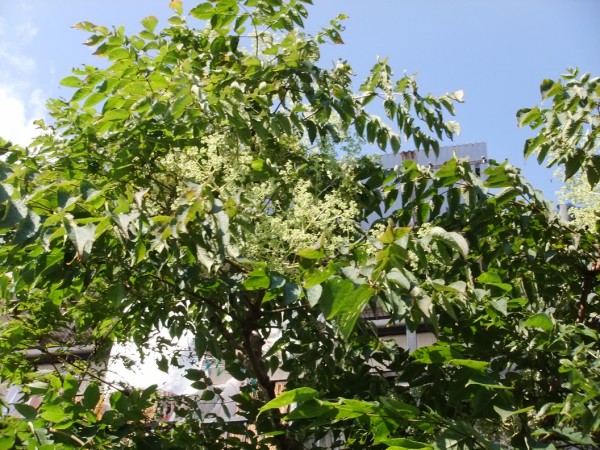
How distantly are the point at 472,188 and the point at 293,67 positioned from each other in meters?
0.91

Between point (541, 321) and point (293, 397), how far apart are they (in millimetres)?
863

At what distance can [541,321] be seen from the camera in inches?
72.6

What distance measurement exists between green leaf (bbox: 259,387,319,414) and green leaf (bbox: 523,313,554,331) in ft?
2.53

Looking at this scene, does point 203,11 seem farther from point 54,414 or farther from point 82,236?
point 54,414

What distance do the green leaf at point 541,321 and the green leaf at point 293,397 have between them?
77cm

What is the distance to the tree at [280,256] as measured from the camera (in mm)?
1720

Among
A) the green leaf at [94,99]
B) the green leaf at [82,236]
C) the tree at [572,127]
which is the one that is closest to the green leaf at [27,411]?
the green leaf at [82,236]

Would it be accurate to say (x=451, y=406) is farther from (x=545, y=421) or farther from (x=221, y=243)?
(x=221, y=243)

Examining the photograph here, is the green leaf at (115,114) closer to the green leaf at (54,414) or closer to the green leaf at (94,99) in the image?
the green leaf at (94,99)

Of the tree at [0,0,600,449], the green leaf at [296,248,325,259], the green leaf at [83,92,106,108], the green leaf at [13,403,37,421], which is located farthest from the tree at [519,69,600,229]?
the green leaf at [13,403,37,421]

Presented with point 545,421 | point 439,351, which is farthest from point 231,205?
point 545,421

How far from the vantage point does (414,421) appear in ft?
5.06

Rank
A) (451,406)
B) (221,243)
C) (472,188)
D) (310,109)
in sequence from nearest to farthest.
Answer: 1. (221,243)
2. (451,406)
3. (472,188)
4. (310,109)

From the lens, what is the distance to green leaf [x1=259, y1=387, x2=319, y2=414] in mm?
1396
